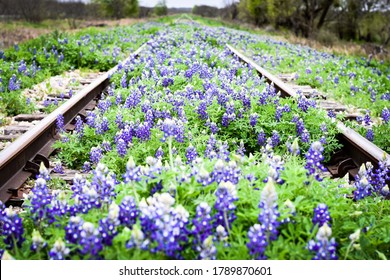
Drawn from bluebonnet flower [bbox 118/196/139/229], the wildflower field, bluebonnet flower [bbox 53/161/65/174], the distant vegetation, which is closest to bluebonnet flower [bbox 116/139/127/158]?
the wildflower field

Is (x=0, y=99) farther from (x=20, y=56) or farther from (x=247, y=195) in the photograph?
(x=247, y=195)

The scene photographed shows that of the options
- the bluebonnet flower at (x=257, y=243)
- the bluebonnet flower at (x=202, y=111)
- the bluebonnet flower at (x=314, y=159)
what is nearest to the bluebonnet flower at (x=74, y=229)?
the bluebonnet flower at (x=257, y=243)

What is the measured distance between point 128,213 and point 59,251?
386 mm

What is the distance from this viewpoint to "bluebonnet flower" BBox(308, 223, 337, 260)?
228 centimetres

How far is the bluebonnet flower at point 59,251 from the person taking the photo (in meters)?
2.24

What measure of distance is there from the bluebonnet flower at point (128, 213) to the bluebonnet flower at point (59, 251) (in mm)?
327

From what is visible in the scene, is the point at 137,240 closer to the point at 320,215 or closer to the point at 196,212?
the point at 196,212

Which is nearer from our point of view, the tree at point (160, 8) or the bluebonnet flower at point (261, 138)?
the bluebonnet flower at point (261, 138)

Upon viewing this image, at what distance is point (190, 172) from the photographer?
9.92ft

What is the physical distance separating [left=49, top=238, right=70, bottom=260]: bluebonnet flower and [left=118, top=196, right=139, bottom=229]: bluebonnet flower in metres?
0.33

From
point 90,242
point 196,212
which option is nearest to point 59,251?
point 90,242

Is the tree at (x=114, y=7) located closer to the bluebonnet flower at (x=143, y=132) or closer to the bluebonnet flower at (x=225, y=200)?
the bluebonnet flower at (x=143, y=132)
